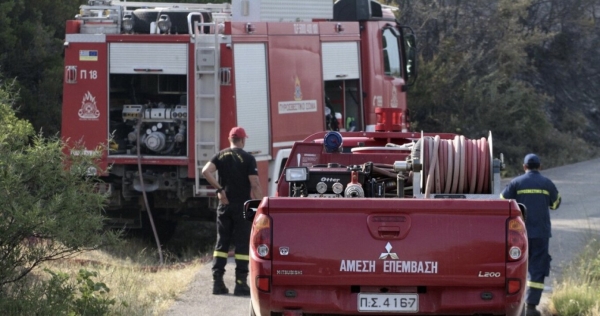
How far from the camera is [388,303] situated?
632 centimetres

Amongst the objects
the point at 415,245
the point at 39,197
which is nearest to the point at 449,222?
the point at 415,245

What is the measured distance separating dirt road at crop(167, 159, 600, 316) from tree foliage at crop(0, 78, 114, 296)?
5.68 feet

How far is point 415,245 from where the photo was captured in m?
6.26

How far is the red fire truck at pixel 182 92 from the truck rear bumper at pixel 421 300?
5612 mm

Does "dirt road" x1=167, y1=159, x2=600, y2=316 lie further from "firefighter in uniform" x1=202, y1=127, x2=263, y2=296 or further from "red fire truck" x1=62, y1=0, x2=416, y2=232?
"red fire truck" x1=62, y1=0, x2=416, y2=232

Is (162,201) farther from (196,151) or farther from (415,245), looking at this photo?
(415,245)

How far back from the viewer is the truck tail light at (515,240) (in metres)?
6.23

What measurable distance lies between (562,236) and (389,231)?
7.84m

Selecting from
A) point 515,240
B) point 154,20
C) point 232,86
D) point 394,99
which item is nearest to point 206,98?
point 232,86

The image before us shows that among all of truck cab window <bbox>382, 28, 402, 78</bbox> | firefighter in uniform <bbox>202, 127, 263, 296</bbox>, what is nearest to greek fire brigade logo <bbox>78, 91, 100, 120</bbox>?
firefighter in uniform <bbox>202, 127, 263, 296</bbox>

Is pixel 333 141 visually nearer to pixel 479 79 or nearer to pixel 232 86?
pixel 232 86

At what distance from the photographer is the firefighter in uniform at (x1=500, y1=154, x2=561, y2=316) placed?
873cm

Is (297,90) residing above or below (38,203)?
above

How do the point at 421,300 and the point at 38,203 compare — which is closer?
the point at 421,300
